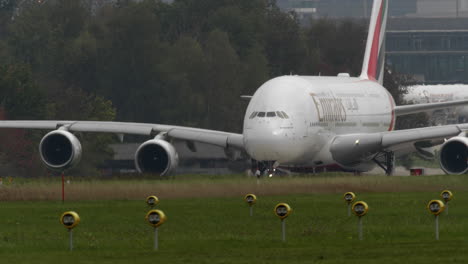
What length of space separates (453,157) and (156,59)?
23.6m

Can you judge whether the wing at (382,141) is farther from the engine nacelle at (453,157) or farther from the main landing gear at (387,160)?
the engine nacelle at (453,157)

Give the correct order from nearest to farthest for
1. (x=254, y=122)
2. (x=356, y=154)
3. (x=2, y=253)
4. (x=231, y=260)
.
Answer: (x=231, y=260), (x=2, y=253), (x=254, y=122), (x=356, y=154)

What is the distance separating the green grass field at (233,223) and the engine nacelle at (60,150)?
15.2 feet

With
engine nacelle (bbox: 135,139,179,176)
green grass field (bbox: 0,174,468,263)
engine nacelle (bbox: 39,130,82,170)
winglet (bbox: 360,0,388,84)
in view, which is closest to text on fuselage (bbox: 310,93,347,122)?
engine nacelle (bbox: 135,139,179,176)

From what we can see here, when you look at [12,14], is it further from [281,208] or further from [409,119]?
[281,208]

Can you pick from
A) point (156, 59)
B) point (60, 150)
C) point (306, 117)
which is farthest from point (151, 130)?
point (156, 59)

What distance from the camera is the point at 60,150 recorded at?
50.6 meters

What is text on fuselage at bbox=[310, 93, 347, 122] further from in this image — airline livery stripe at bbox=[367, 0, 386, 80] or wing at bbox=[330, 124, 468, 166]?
airline livery stripe at bbox=[367, 0, 386, 80]

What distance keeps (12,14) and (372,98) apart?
4648 centimetres

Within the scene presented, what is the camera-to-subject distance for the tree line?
6644 cm

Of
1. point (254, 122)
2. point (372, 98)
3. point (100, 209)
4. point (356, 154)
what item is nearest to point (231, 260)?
point (100, 209)

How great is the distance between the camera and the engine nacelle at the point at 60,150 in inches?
1967

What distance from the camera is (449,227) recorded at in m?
28.1

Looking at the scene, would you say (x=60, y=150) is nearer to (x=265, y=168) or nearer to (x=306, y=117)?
(x=265, y=168)
